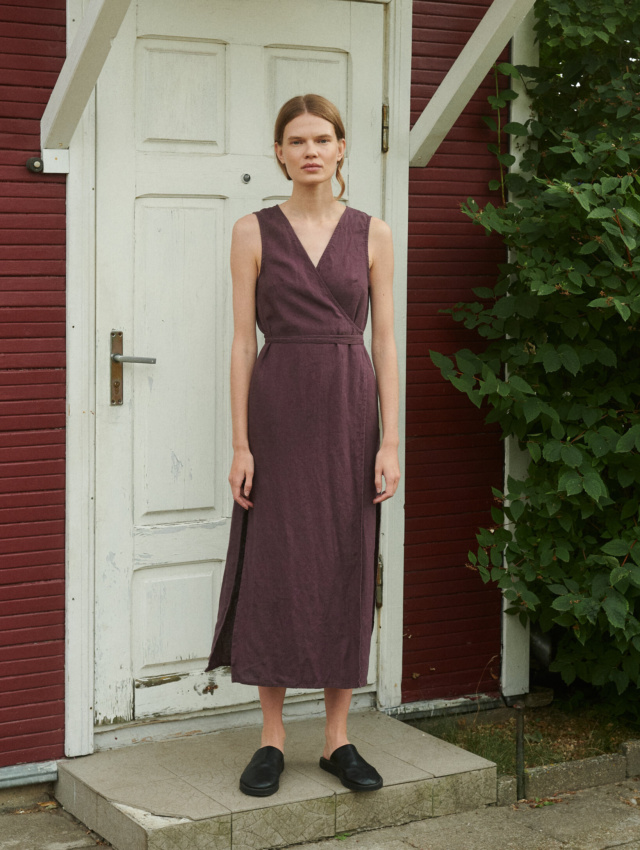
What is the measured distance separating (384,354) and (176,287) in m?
0.80

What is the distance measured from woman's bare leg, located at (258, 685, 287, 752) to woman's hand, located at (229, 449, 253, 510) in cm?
55

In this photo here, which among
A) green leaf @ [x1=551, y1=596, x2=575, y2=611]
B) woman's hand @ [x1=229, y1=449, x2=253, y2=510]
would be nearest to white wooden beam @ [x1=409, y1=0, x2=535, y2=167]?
woman's hand @ [x1=229, y1=449, x2=253, y2=510]

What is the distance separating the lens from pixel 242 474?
3074mm

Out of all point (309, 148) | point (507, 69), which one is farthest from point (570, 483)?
point (507, 69)

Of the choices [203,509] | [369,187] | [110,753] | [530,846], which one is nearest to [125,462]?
[203,509]

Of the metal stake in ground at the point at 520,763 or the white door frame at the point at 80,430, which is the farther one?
the metal stake in ground at the point at 520,763

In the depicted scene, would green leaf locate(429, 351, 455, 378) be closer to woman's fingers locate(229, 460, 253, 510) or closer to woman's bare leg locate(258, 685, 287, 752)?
woman's fingers locate(229, 460, 253, 510)

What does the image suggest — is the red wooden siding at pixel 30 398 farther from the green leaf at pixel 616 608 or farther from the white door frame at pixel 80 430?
the green leaf at pixel 616 608

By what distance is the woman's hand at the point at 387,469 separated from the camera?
3.12 meters

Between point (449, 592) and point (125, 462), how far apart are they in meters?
1.36

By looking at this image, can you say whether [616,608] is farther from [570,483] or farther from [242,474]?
[242,474]

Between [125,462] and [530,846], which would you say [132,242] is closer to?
[125,462]

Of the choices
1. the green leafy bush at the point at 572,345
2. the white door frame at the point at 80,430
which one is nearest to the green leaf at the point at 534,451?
the green leafy bush at the point at 572,345

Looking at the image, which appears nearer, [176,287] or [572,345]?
[176,287]
